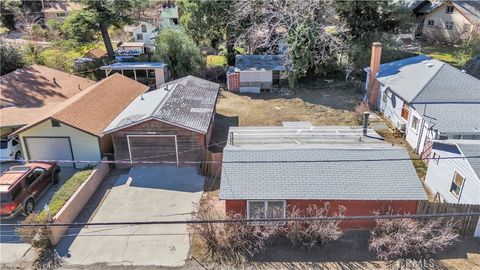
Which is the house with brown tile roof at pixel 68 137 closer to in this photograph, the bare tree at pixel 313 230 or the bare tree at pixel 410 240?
the bare tree at pixel 313 230

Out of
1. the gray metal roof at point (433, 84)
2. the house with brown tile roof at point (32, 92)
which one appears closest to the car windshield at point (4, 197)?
the house with brown tile roof at point (32, 92)

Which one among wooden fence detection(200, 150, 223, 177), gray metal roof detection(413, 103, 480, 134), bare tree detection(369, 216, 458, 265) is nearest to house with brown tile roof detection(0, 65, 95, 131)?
wooden fence detection(200, 150, 223, 177)

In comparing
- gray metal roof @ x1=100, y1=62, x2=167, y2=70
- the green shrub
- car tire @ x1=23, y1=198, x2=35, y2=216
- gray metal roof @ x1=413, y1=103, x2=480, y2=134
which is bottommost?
car tire @ x1=23, y1=198, x2=35, y2=216

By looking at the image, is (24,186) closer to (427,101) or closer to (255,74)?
(255,74)

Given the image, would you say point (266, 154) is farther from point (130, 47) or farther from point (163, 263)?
point (130, 47)

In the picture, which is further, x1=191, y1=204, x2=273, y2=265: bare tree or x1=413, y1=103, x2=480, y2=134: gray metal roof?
x1=413, y1=103, x2=480, y2=134: gray metal roof

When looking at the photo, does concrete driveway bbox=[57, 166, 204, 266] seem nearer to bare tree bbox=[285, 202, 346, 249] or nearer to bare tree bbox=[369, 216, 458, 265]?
bare tree bbox=[285, 202, 346, 249]
